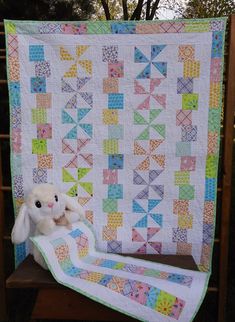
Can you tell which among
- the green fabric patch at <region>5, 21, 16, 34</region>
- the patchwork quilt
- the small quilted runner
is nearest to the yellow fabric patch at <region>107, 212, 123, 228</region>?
the patchwork quilt

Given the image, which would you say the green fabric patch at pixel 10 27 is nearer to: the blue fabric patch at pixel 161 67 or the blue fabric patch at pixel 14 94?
the blue fabric patch at pixel 14 94

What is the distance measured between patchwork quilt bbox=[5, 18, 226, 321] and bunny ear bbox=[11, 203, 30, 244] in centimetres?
22

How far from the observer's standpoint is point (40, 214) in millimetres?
1862

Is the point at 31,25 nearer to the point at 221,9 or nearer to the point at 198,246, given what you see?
the point at 198,246

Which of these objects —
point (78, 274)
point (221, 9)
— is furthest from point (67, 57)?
point (221, 9)

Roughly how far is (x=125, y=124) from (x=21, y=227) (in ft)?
2.32

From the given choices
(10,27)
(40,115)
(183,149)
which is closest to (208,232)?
(183,149)

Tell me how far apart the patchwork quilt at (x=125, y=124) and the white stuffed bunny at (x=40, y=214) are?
0.49ft

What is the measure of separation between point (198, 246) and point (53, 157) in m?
0.88

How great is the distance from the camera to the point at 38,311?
1738 millimetres

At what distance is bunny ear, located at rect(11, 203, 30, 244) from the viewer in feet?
5.98

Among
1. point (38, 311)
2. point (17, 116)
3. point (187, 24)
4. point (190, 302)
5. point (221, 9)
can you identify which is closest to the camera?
point (190, 302)

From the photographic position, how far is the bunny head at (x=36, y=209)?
1835 millimetres

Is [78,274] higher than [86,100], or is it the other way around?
[86,100]
